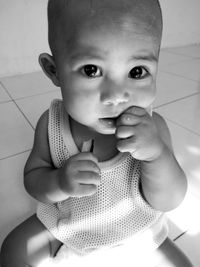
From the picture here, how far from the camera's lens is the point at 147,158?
0.36m

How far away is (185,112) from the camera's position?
3.32 feet

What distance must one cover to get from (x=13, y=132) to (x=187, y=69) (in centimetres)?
105

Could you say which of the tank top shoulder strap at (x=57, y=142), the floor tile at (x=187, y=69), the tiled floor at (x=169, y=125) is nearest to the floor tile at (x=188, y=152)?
the tiled floor at (x=169, y=125)

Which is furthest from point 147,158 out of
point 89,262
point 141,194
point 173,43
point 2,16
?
point 173,43

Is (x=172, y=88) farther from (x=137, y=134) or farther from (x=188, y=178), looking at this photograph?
(x=137, y=134)

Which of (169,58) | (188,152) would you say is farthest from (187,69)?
(188,152)

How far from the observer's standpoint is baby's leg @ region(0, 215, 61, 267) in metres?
0.49

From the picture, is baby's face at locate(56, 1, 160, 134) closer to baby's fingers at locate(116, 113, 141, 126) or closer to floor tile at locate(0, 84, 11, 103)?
baby's fingers at locate(116, 113, 141, 126)

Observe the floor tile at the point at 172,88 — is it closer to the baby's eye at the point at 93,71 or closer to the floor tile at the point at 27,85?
the floor tile at the point at 27,85

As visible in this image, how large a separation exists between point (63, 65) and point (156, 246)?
0.35 meters

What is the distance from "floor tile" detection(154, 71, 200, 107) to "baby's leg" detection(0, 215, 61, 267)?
0.71m

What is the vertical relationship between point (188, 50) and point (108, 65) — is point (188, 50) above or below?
below

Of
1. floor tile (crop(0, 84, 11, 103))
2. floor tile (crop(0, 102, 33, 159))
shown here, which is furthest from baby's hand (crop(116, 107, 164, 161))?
floor tile (crop(0, 84, 11, 103))

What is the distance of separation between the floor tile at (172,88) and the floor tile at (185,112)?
4cm
